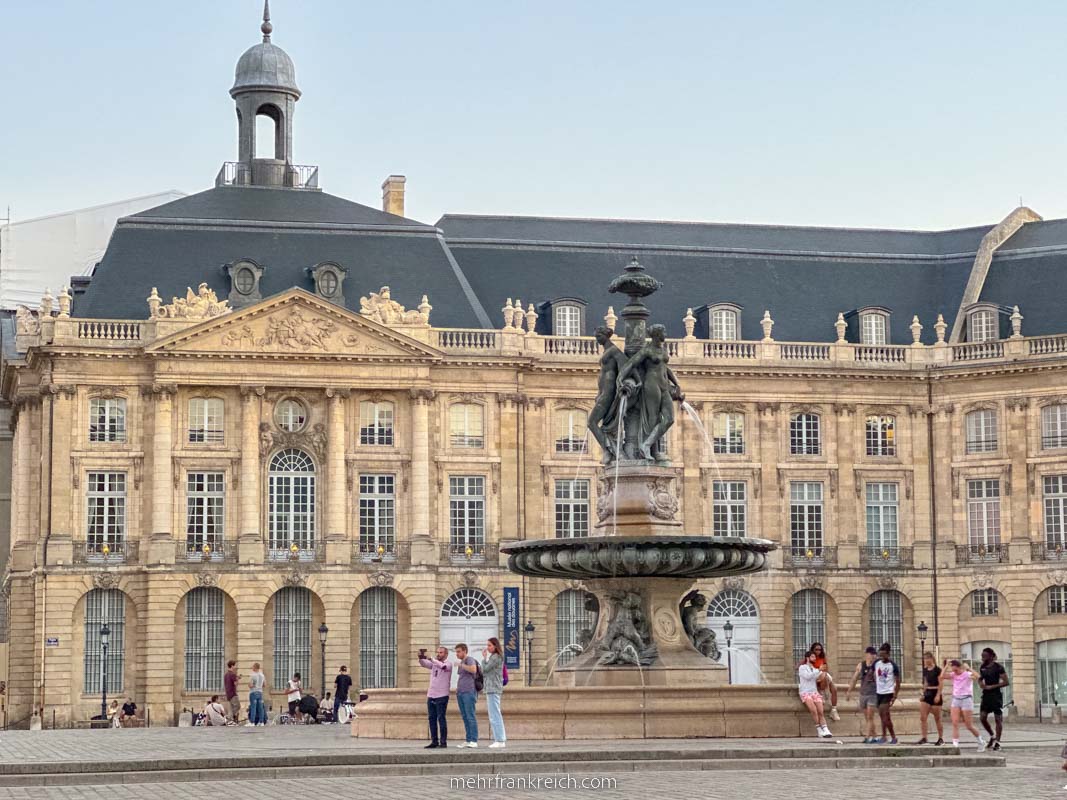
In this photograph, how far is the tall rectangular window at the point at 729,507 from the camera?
71.6 metres

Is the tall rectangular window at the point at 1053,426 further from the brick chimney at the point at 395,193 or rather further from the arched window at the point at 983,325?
the brick chimney at the point at 395,193

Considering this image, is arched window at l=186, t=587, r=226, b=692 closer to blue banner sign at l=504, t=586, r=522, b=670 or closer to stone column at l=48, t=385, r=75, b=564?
stone column at l=48, t=385, r=75, b=564

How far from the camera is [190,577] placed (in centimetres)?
6644

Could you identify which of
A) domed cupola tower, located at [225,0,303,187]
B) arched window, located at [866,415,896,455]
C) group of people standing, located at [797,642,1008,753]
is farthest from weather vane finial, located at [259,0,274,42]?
group of people standing, located at [797,642,1008,753]

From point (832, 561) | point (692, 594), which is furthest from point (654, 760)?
point (832, 561)

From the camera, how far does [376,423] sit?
6881cm

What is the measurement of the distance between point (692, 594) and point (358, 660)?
31.7 metres

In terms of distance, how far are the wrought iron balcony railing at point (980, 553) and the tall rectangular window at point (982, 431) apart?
3.07 meters

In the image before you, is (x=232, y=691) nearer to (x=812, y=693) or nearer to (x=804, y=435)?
(x=804, y=435)

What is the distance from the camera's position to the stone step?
28.4 metres

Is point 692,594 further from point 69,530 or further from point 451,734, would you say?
point 69,530

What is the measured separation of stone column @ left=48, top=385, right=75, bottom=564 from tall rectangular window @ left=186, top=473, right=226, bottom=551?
3.54 metres

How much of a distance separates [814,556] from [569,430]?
8.94 metres

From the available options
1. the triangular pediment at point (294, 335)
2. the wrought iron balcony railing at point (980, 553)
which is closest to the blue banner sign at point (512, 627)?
the triangular pediment at point (294, 335)
